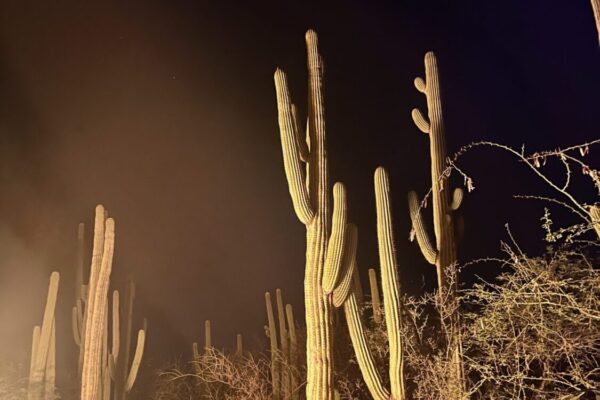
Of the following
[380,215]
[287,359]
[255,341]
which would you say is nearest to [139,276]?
[255,341]

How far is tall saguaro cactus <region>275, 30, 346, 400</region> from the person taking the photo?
7582mm

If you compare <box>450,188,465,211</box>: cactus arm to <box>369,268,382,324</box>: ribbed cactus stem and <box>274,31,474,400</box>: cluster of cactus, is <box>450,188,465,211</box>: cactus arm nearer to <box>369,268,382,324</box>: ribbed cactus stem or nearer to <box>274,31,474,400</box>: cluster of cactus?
<box>274,31,474,400</box>: cluster of cactus

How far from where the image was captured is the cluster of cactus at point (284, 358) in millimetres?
12844

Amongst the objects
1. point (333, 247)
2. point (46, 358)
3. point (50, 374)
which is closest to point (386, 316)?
point (333, 247)

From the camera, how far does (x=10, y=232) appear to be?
67.4ft

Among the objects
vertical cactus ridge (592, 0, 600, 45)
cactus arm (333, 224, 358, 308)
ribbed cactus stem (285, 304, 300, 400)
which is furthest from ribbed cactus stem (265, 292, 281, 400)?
vertical cactus ridge (592, 0, 600, 45)

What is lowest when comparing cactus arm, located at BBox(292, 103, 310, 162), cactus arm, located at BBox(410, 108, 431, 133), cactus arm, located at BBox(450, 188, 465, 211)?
cactus arm, located at BBox(450, 188, 465, 211)

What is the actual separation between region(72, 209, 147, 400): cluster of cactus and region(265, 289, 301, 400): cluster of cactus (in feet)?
10.4

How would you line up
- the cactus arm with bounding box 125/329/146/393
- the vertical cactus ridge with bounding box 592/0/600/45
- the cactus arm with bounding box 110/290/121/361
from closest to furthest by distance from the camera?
the vertical cactus ridge with bounding box 592/0/600/45 < the cactus arm with bounding box 125/329/146/393 < the cactus arm with bounding box 110/290/121/361

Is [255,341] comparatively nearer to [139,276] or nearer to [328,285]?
[139,276]

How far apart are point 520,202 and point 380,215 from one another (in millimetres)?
10660

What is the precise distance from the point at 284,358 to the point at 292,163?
8.03 meters

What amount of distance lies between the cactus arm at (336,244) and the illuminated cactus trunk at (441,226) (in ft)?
2.82

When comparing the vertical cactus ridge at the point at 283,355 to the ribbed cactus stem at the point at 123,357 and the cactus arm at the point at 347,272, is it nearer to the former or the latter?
the ribbed cactus stem at the point at 123,357
